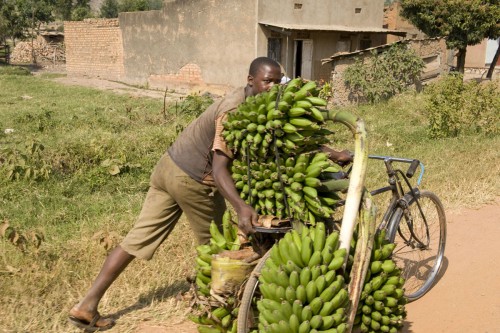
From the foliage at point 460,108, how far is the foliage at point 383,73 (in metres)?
4.97

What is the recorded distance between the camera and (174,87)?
66.6 ft

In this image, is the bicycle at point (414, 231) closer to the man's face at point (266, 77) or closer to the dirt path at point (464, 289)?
the dirt path at point (464, 289)

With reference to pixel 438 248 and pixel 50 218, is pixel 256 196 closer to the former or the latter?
pixel 438 248

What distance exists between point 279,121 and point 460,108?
26.4 feet

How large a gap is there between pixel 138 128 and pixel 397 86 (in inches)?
325

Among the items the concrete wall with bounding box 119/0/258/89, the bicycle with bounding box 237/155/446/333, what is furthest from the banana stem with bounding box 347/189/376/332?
the concrete wall with bounding box 119/0/258/89

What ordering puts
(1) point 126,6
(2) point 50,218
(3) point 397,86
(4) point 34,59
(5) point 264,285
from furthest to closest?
(1) point 126,6 → (4) point 34,59 → (3) point 397,86 → (2) point 50,218 → (5) point 264,285

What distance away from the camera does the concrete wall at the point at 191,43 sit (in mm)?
17688

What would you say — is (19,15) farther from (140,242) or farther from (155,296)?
(140,242)

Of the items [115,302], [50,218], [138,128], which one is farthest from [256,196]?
[138,128]

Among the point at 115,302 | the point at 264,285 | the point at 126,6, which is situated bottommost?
the point at 115,302

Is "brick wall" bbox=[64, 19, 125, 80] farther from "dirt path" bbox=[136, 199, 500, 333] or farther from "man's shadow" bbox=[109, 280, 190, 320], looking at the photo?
"man's shadow" bbox=[109, 280, 190, 320]

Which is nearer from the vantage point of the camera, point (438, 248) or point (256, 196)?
point (256, 196)

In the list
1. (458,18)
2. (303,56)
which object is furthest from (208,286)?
(458,18)
